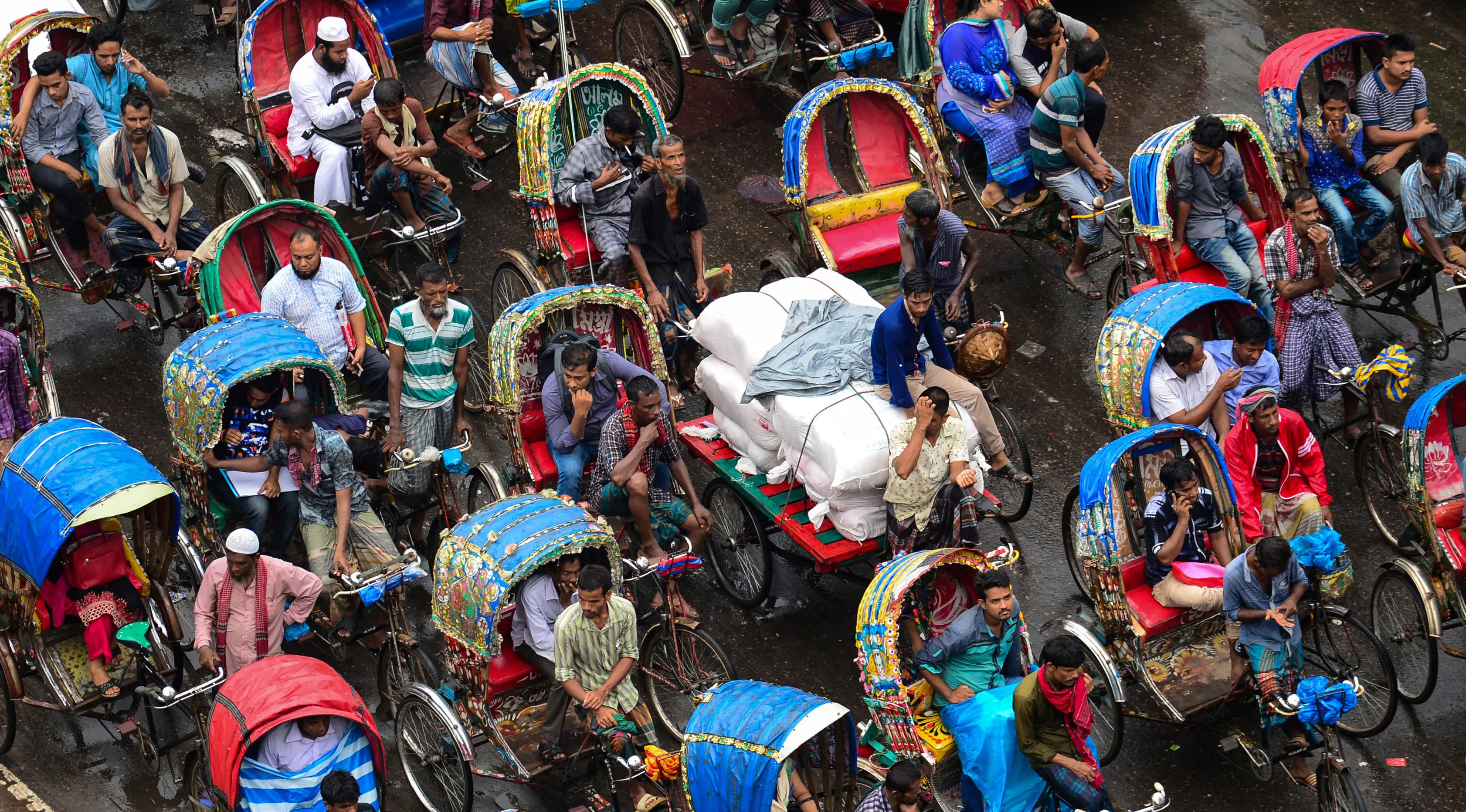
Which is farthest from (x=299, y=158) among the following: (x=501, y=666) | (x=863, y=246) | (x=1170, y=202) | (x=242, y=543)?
(x=1170, y=202)

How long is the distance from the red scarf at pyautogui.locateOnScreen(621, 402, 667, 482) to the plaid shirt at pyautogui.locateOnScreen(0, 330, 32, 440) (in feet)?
12.1

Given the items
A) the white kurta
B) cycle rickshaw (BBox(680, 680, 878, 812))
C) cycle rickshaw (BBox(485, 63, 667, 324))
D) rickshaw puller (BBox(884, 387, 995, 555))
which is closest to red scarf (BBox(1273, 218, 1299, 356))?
rickshaw puller (BBox(884, 387, 995, 555))

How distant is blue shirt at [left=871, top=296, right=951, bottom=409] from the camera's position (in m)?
10.8

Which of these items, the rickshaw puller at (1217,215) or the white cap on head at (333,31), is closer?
the rickshaw puller at (1217,215)

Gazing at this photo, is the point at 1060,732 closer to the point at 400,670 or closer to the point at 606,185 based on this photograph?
the point at 400,670

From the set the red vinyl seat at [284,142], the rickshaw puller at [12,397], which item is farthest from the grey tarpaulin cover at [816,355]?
the rickshaw puller at [12,397]

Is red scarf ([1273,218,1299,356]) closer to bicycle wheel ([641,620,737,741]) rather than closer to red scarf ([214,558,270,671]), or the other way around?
bicycle wheel ([641,620,737,741])

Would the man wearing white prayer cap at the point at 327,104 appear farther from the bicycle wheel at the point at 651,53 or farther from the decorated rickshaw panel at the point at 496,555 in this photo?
the decorated rickshaw panel at the point at 496,555

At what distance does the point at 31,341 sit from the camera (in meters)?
11.9

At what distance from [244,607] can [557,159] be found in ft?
14.1

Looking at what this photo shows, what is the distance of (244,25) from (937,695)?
24.4 feet

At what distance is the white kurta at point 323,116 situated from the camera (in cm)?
1317

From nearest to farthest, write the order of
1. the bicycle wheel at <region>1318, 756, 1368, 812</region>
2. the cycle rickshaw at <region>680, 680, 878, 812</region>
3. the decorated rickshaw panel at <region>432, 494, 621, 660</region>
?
the cycle rickshaw at <region>680, 680, 878, 812</region> → the bicycle wheel at <region>1318, 756, 1368, 812</region> → the decorated rickshaw panel at <region>432, 494, 621, 660</region>

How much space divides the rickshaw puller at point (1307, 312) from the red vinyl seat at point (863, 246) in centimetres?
245
